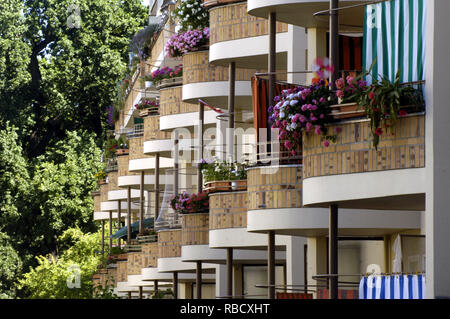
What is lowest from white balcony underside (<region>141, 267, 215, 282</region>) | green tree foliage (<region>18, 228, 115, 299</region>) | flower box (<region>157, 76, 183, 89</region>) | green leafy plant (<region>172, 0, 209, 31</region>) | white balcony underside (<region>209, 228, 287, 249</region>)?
green tree foliage (<region>18, 228, 115, 299</region>)

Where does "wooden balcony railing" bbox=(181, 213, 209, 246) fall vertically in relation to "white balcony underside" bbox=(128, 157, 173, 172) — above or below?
below

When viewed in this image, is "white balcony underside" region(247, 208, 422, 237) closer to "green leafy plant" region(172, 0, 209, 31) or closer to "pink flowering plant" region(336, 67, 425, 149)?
"pink flowering plant" region(336, 67, 425, 149)

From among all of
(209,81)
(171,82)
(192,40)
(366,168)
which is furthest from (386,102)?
(171,82)

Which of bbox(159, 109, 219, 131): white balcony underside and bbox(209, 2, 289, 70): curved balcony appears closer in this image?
bbox(209, 2, 289, 70): curved balcony

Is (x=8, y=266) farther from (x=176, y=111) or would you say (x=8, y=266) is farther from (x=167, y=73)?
(x=167, y=73)

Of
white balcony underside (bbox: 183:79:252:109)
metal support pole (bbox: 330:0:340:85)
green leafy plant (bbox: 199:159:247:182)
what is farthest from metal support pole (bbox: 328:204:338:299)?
white balcony underside (bbox: 183:79:252:109)

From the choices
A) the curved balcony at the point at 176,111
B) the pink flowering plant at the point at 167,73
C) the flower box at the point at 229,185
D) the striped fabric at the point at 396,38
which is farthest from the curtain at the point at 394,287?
the pink flowering plant at the point at 167,73

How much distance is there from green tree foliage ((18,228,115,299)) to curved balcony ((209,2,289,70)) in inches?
1253

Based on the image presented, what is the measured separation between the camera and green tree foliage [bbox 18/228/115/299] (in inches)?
2469

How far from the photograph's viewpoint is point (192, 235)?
3128 centimetres

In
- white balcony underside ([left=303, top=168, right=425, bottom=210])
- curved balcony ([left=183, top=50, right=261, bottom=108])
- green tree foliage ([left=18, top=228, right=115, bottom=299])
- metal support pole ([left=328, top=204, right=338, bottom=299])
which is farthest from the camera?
green tree foliage ([left=18, top=228, right=115, bottom=299])

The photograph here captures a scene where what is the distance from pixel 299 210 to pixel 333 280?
335 centimetres

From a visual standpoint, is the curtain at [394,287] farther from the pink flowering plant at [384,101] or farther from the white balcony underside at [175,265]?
the white balcony underside at [175,265]

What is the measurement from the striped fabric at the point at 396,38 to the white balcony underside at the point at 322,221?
4.79 m
